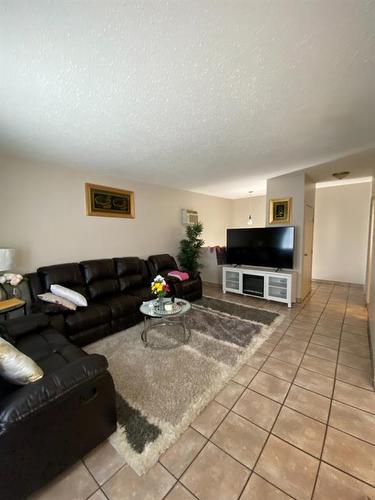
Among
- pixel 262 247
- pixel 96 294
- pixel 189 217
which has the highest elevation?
pixel 189 217

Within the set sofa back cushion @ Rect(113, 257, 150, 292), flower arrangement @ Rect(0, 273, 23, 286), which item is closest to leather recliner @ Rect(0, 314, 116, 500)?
flower arrangement @ Rect(0, 273, 23, 286)

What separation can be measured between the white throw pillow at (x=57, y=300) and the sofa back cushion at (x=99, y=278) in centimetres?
52

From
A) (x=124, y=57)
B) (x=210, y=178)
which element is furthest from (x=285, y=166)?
(x=124, y=57)

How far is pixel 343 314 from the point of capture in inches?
132

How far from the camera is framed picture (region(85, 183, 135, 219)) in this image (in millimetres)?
3511

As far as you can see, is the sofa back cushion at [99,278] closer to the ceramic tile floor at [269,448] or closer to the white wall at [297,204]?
the ceramic tile floor at [269,448]

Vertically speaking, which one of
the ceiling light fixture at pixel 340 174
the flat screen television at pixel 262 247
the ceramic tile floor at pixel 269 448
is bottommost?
the ceramic tile floor at pixel 269 448

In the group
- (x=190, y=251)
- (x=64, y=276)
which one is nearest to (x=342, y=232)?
(x=190, y=251)

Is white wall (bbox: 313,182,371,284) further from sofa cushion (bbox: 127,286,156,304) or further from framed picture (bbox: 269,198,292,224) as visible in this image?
sofa cushion (bbox: 127,286,156,304)

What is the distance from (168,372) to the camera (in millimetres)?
2037

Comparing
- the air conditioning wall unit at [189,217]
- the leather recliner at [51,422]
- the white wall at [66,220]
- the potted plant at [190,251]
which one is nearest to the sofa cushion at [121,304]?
the white wall at [66,220]

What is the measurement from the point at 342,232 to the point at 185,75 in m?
5.32

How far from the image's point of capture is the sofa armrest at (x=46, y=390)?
99 centimetres

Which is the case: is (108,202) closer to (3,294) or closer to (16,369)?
(3,294)
